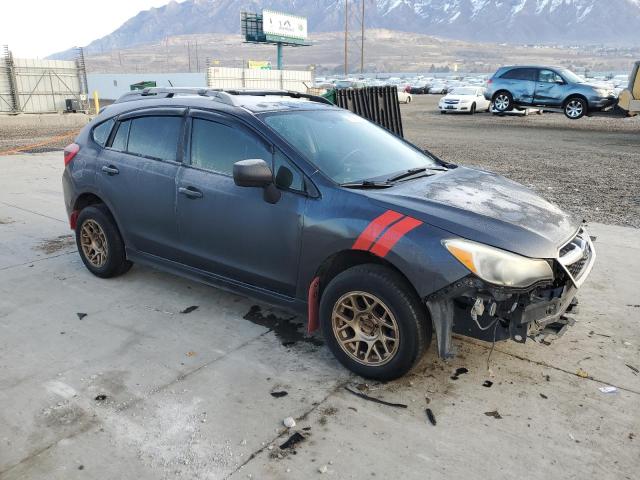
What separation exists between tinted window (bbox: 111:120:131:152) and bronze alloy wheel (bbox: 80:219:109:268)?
708mm

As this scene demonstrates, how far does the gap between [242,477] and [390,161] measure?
2.49m

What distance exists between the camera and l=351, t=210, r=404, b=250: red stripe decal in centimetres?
325

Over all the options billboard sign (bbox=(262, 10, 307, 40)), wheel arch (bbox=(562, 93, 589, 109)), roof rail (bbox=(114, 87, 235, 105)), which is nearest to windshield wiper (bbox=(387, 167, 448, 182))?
roof rail (bbox=(114, 87, 235, 105))

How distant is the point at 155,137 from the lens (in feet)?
14.9

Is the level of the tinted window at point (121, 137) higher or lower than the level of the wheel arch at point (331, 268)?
higher

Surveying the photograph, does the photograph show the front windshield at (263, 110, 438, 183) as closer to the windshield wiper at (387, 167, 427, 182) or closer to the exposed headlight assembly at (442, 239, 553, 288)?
the windshield wiper at (387, 167, 427, 182)

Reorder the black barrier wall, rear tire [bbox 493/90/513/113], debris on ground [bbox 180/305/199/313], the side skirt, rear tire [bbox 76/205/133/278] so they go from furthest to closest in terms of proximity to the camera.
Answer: rear tire [bbox 493/90/513/113] → the black barrier wall → rear tire [bbox 76/205/133/278] → debris on ground [bbox 180/305/199/313] → the side skirt

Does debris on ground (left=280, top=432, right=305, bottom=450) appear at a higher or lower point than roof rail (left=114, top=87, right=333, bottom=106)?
lower

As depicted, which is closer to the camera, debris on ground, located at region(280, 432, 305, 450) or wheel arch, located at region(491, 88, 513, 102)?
debris on ground, located at region(280, 432, 305, 450)

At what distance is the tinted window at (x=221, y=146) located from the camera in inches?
153

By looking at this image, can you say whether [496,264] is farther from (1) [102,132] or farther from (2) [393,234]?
(1) [102,132]

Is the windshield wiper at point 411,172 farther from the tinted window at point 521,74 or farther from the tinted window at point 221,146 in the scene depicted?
the tinted window at point 521,74

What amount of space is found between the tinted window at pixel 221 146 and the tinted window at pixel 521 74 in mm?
19307

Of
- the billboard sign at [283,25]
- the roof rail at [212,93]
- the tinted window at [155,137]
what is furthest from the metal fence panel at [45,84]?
the billboard sign at [283,25]
